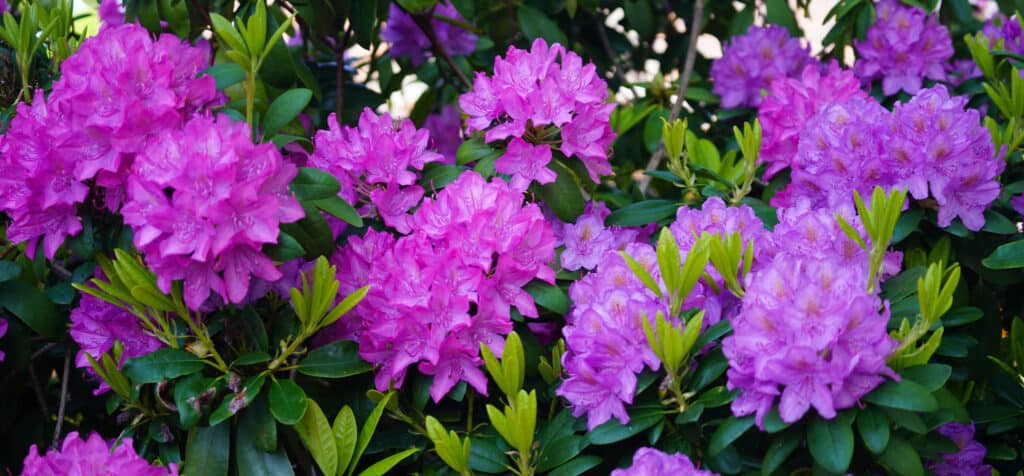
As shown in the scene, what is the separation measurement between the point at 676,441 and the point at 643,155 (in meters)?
1.55

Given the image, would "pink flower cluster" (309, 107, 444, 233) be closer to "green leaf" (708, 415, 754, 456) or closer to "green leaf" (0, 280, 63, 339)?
"green leaf" (0, 280, 63, 339)

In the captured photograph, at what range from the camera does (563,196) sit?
66.6 inches

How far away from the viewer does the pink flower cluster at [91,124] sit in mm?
1394

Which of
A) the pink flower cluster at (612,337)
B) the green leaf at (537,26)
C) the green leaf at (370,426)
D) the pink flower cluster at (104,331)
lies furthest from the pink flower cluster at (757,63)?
the pink flower cluster at (104,331)

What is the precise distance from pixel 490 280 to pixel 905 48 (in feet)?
4.10

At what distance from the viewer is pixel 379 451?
1.55 m

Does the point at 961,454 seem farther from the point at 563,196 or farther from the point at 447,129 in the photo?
the point at 447,129

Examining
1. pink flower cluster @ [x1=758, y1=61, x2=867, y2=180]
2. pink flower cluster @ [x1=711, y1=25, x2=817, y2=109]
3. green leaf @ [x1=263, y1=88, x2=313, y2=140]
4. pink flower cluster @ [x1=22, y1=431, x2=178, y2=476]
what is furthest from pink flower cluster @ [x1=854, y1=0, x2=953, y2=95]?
pink flower cluster @ [x1=22, y1=431, x2=178, y2=476]

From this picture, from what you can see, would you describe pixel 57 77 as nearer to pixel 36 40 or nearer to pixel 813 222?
pixel 36 40

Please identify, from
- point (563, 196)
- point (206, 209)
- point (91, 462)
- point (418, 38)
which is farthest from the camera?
point (418, 38)

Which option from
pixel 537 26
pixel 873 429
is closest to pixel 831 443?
pixel 873 429

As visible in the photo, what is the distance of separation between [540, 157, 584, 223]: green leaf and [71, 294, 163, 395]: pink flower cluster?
67 centimetres

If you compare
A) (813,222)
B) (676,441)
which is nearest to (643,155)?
(813,222)

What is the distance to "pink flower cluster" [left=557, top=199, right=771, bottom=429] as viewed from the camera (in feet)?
4.38
